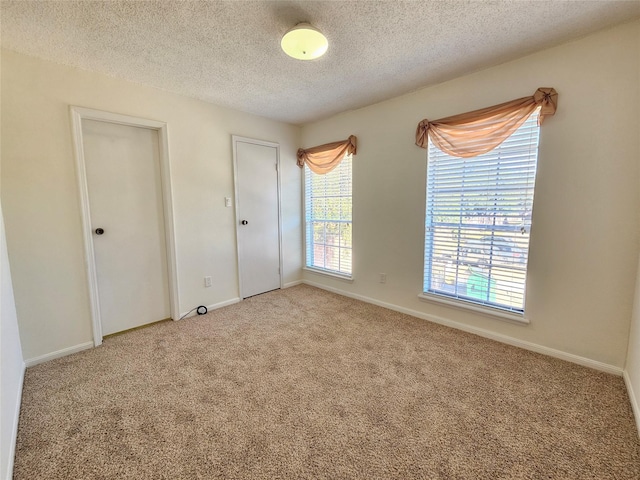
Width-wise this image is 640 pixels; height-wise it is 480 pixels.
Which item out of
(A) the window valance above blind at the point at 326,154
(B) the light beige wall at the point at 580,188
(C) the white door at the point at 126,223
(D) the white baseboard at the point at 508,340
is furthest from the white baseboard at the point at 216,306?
(B) the light beige wall at the point at 580,188

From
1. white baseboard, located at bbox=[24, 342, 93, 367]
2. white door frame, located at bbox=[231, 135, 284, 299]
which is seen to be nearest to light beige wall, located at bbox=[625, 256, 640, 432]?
white door frame, located at bbox=[231, 135, 284, 299]

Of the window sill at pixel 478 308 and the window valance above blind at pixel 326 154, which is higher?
the window valance above blind at pixel 326 154

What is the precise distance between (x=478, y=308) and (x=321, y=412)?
5.80ft

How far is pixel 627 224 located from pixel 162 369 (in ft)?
11.5

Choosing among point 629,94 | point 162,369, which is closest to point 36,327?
point 162,369

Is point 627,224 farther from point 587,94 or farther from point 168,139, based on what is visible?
point 168,139

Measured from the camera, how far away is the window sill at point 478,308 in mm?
2299

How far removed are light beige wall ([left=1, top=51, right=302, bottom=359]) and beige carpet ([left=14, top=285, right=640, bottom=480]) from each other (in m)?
0.47

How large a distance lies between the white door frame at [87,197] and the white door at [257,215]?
78 centimetres

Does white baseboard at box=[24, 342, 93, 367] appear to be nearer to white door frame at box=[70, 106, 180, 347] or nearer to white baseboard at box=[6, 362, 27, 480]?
white door frame at box=[70, 106, 180, 347]

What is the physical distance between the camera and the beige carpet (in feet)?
4.23

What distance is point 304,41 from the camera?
175 centimetres

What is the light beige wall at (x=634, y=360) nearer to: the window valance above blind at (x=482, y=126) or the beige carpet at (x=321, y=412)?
the beige carpet at (x=321, y=412)

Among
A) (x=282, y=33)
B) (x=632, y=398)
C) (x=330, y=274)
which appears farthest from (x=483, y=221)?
(x=282, y=33)
